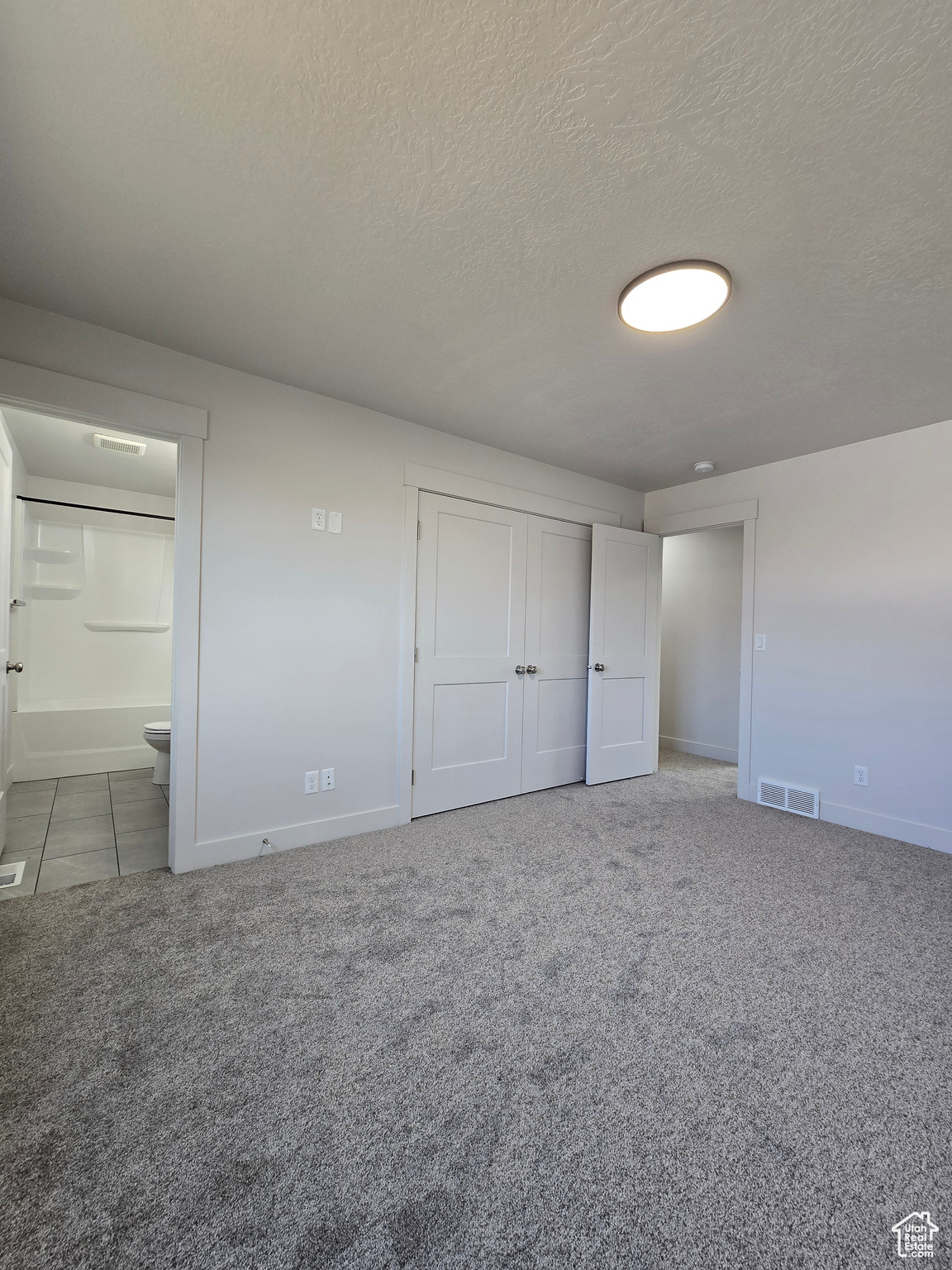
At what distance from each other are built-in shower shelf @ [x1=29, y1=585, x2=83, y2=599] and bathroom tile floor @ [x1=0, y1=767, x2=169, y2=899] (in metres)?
1.57

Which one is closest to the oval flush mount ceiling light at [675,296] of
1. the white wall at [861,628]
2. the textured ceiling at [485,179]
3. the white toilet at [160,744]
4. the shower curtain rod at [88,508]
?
the textured ceiling at [485,179]

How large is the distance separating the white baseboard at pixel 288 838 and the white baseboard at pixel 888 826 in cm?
284

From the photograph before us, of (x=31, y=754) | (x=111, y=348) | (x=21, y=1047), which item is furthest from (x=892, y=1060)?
(x=31, y=754)

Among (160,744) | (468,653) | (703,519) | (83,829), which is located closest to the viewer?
(83,829)

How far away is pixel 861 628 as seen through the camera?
341 cm

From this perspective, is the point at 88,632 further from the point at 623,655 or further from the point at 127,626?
the point at 623,655

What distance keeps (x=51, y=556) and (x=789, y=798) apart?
6222mm

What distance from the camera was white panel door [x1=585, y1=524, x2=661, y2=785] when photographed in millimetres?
4184

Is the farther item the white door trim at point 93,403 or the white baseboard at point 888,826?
the white baseboard at point 888,826

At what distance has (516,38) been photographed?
1.15 metres

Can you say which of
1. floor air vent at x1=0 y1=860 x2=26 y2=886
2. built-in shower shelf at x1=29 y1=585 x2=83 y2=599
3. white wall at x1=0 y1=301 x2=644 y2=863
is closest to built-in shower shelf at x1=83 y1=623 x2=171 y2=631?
built-in shower shelf at x1=29 y1=585 x2=83 y2=599

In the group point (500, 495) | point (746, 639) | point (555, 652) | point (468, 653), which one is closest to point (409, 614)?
point (468, 653)

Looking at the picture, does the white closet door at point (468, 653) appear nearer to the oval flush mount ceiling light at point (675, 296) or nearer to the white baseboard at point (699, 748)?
the oval flush mount ceiling light at point (675, 296)

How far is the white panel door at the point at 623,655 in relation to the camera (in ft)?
13.7
